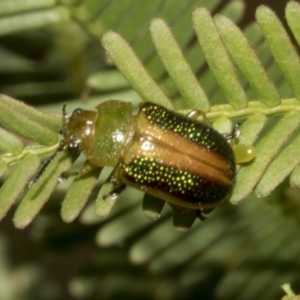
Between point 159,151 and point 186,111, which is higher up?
point 186,111

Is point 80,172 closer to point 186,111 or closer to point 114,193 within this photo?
point 114,193

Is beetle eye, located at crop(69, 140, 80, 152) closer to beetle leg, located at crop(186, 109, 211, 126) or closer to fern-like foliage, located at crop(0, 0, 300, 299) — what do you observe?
fern-like foliage, located at crop(0, 0, 300, 299)

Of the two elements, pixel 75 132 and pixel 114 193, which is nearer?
pixel 114 193

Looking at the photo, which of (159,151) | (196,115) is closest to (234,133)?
(196,115)

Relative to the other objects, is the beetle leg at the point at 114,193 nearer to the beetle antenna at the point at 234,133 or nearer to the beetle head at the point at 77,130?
the beetle head at the point at 77,130

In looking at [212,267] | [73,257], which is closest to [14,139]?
[212,267]

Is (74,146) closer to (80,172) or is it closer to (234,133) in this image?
(80,172)

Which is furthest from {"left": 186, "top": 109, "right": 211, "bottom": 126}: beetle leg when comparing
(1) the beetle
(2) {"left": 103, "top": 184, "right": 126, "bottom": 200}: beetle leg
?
A: (2) {"left": 103, "top": 184, "right": 126, "bottom": 200}: beetle leg

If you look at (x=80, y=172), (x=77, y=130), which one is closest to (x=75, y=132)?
(x=77, y=130)
